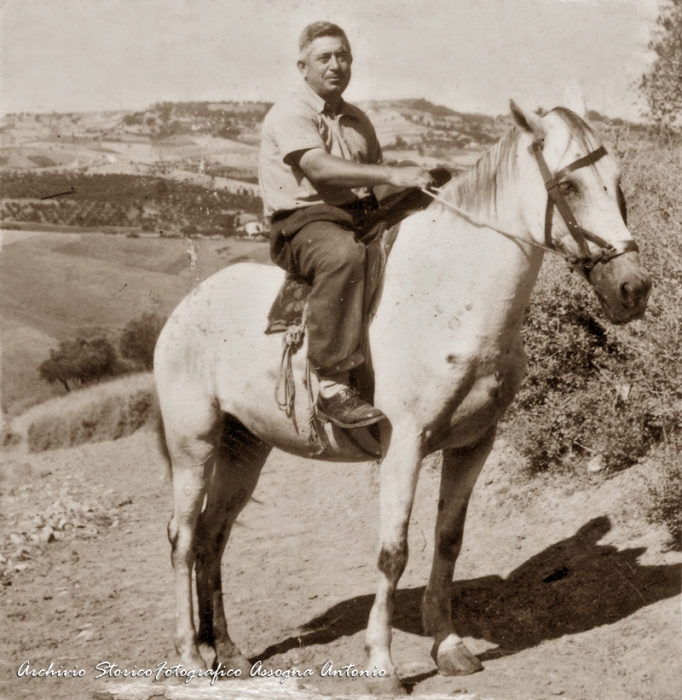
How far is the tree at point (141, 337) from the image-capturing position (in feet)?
47.5

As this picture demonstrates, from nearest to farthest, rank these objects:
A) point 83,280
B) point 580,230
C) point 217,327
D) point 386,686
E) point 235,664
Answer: point 580,230
point 386,686
point 217,327
point 235,664
point 83,280

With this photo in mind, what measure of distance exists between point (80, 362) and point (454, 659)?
11023 millimetres

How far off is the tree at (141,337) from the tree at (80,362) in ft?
0.86

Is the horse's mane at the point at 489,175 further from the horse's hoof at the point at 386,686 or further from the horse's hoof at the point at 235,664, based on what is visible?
the horse's hoof at the point at 235,664

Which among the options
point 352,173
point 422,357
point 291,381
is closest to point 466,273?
point 422,357

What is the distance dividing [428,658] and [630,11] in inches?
204

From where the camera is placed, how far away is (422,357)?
4504mm

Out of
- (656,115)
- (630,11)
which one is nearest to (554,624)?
(630,11)

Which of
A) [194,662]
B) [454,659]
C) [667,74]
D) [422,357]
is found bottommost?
[194,662]

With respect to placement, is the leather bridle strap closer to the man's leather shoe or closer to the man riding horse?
the man riding horse

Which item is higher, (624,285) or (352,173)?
(352,173)

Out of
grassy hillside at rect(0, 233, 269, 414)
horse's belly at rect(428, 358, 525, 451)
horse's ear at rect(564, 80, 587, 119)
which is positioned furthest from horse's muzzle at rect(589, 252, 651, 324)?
grassy hillside at rect(0, 233, 269, 414)

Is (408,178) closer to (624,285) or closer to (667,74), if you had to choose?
(624,285)

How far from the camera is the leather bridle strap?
4023 millimetres
